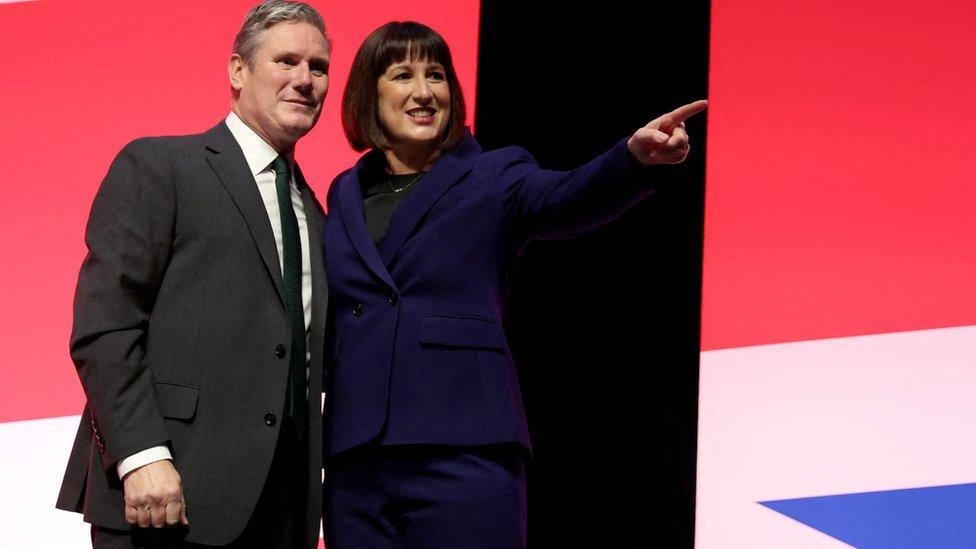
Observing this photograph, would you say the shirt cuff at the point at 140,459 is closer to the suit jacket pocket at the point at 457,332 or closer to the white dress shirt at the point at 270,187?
the white dress shirt at the point at 270,187

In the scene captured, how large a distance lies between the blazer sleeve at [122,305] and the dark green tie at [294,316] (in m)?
0.18

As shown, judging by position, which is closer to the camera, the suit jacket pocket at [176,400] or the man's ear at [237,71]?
the suit jacket pocket at [176,400]

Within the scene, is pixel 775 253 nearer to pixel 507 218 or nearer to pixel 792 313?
pixel 792 313

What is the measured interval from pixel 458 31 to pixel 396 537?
1284mm

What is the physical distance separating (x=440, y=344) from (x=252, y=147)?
47cm

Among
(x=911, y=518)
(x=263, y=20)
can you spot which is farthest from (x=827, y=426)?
(x=263, y=20)

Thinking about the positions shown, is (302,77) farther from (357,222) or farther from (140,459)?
(140,459)

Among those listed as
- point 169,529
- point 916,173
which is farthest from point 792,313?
point 169,529

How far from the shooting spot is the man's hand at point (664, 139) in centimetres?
160

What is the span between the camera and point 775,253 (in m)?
2.41

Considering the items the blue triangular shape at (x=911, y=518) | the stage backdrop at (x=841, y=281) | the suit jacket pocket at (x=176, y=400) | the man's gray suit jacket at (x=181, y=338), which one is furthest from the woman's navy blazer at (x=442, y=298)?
the blue triangular shape at (x=911, y=518)

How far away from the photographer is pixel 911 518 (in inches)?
90.9

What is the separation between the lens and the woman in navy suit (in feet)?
5.69

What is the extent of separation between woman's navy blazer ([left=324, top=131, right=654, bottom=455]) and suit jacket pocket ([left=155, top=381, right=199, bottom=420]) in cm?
25
